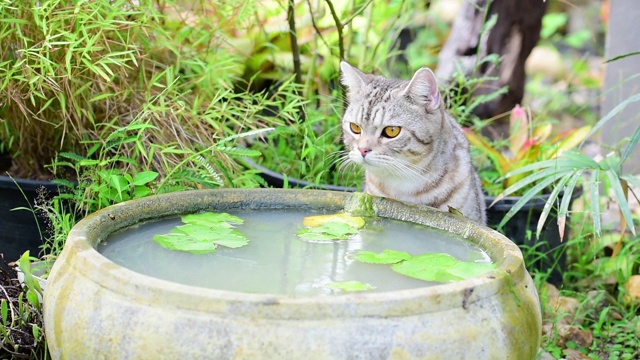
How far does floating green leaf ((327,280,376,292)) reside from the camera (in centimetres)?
186

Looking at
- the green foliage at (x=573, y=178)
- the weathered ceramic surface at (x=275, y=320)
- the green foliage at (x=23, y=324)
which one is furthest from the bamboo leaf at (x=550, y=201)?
the green foliage at (x=23, y=324)

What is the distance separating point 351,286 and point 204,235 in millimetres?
520

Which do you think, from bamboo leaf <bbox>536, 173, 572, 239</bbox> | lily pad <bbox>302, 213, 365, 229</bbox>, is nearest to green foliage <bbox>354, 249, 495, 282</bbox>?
lily pad <bbox>302, 213, 365, 229</bbox>

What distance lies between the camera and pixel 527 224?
137 inches

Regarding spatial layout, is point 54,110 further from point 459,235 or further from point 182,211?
point 459,235

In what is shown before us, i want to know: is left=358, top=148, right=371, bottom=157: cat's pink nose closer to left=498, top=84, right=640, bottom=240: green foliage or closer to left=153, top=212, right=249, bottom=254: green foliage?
left=498, top=84, right=640, bottom=240: green foliage

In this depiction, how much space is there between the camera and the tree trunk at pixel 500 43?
4332 mm

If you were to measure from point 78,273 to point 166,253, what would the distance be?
14.0 inches

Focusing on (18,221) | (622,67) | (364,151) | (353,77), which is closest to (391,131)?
(364,151)

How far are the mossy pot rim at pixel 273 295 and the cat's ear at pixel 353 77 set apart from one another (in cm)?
66

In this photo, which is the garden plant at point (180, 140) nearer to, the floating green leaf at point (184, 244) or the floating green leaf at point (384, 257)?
the floating green leaf at point (184, 244)

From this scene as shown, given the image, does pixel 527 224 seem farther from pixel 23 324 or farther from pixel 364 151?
pixel 23 324

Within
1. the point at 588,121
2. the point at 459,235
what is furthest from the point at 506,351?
the point at 588,121

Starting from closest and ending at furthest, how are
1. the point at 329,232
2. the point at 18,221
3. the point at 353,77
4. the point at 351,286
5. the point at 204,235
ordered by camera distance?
the point at 351,286 < the point at 204,235 < the point at 329,232 < the point at 353,77 < the point at 18,221
